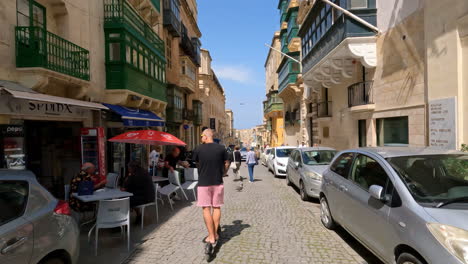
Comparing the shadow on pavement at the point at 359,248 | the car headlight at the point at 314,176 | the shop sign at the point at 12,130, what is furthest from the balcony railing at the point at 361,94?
the shop sign at the point at 12,130

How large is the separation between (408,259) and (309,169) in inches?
209

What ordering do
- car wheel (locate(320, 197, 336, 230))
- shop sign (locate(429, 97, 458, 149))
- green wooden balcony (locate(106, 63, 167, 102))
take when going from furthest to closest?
green wooden balcony (locate(106, 63, 167, 102)) → shop sign (locate(429, 97, 458, 149)) → car wheel (locate(320, 197, 336, 230))

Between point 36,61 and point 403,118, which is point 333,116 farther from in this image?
point 36,61

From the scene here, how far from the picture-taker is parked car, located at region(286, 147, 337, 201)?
7762 millimetres

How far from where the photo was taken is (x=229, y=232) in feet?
17.5

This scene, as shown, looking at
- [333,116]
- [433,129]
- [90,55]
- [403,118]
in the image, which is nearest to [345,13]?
[403,118]

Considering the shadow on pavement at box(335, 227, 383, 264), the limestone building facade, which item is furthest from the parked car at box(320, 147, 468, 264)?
the limestone building facade

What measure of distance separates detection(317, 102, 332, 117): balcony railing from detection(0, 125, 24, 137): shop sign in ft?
51.0

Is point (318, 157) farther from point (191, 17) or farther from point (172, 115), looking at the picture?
point (191, 17)

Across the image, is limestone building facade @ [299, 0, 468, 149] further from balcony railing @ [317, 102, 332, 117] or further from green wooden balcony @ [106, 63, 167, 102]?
green wooden balcony @ [106, 63, 167, 102]

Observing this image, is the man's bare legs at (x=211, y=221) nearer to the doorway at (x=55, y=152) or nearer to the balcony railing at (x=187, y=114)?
the doorway at (x=55, y=152)

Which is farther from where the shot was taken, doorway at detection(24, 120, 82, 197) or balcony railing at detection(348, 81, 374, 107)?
balcony railing at detection(348, 81, 374, 107)

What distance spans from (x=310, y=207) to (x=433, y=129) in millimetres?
4277

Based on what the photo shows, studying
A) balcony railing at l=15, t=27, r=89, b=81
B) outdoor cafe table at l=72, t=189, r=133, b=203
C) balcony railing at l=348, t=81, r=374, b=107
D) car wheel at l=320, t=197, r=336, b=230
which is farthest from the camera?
balcony railing at l=348, t=81, r=374, b=107
